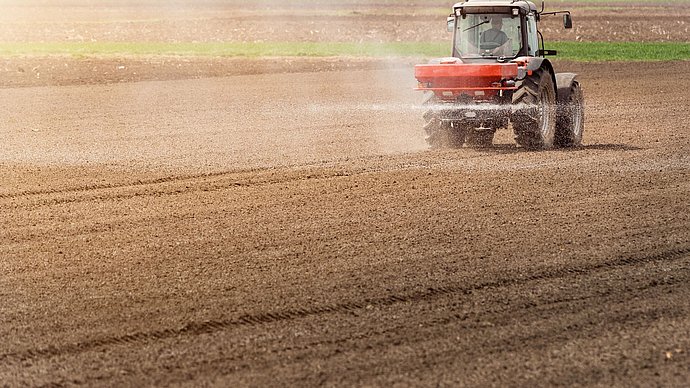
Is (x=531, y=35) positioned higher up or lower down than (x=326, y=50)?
higher up

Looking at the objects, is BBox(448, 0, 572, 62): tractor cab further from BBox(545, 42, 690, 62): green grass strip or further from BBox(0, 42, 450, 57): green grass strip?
BBox(0, 42, 450, 57): green grass strip

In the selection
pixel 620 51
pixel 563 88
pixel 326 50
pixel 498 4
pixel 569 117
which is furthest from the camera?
pixel 326 50

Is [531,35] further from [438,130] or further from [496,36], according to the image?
[438,130]

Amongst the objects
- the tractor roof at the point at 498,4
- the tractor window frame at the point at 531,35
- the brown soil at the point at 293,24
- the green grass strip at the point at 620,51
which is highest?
the tractor roof at the point at 498,4

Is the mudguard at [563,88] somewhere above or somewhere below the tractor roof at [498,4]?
below

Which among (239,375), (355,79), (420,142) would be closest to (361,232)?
(239,375)

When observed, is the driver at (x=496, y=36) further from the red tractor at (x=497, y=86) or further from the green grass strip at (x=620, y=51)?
the green grass strip at (x=620, y=51)

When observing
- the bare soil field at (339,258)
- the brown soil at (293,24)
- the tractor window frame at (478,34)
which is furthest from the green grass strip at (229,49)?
the tractor window frame at (478,34)

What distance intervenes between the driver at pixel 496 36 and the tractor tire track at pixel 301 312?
23.0 ft

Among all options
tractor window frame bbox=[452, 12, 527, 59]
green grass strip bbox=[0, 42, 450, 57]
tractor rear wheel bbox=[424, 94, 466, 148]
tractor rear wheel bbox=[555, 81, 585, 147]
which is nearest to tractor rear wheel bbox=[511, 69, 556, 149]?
tractor rear wheel bbox=[555, 81, 585, 147]

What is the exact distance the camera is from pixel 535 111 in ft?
48.0

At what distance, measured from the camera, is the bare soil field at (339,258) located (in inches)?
257

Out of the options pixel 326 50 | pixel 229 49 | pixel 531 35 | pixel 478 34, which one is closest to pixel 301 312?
pixel 478 34

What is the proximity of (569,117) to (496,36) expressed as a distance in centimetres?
154
